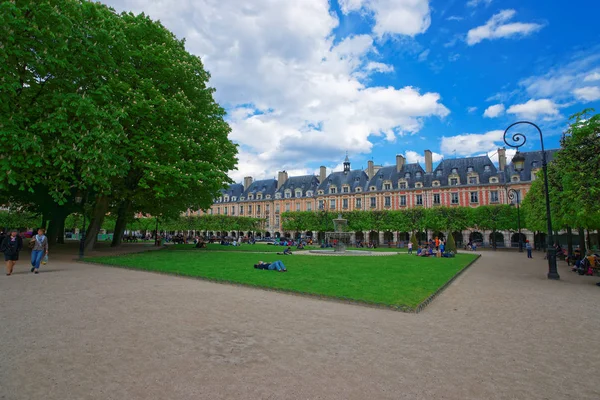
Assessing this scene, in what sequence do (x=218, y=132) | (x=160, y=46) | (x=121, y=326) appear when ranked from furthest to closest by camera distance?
(x=218, y=132) < (x=160, y=46) < (x=121, y=326)

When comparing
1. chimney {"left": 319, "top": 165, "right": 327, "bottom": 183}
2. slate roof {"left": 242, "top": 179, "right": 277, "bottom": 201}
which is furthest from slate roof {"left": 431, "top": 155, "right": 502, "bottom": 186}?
slate roof {"left": 242, "top": 179, "right": 277, "bottom": 201}

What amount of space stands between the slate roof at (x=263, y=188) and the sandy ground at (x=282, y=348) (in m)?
74.5

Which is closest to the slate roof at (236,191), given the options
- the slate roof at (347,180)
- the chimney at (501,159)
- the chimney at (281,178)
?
the chimney at (281,178)

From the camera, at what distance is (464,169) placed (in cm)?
6034

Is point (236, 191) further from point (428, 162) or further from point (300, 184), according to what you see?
point (428, 162)

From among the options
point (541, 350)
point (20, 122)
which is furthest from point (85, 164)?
point (541, 350)

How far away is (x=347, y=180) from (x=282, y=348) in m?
68.0

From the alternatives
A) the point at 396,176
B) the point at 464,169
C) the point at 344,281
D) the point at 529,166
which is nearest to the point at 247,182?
the point at 396,176

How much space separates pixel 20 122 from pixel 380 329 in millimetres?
17771

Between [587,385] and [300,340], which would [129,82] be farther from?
[587,385]

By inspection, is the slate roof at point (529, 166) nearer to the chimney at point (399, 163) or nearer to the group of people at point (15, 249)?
the chimney at point (399, 163)

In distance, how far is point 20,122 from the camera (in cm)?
1541

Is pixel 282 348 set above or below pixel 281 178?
below

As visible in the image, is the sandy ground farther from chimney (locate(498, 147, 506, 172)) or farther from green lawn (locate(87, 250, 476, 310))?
chimney (locate(498, 147, 506, 172))
